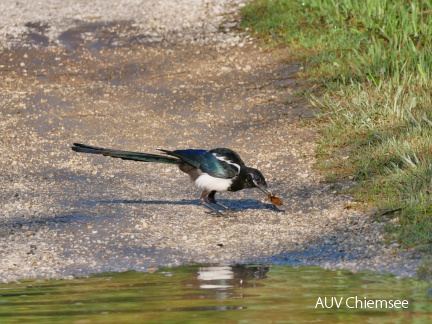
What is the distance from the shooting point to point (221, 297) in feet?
13.5

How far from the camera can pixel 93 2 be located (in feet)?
48.8

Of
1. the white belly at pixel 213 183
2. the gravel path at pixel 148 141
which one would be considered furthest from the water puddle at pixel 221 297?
the white belly at pixel 213 183

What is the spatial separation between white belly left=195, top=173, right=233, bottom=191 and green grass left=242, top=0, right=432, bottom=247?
47.3 inches

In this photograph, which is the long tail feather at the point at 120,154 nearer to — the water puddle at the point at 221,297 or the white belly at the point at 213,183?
the white belly at the point at 213,183

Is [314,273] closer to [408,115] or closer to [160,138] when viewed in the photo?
[408,115]

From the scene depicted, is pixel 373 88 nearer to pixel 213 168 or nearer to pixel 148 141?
pixel 148 141

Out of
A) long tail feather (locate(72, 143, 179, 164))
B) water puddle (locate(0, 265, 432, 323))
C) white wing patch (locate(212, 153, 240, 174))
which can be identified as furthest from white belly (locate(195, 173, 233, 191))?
A: water puddle (locate(0, 265, 432, 323))

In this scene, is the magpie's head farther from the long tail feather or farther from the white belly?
the long tail feather

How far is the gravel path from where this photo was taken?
5.56m

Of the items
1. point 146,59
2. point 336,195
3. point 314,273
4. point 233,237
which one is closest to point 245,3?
point 146,59

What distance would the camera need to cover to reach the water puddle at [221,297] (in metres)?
3.68

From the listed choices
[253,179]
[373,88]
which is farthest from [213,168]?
[373,88]

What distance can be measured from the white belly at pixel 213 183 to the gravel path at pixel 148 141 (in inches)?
11.3

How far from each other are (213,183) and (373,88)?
3.31 metres
